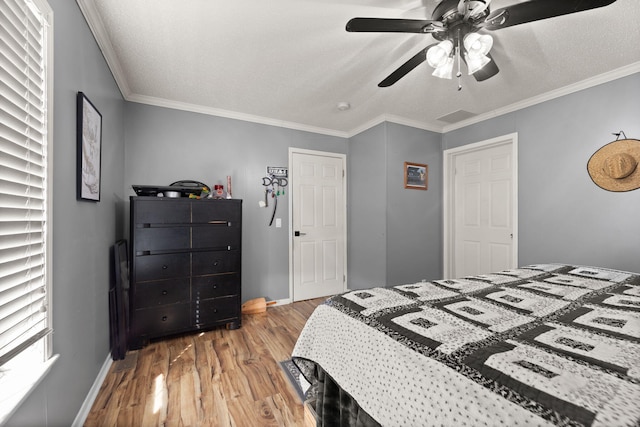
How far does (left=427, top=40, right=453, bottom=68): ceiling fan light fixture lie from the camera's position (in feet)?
5.08

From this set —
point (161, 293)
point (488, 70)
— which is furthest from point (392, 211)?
point (161, 293)

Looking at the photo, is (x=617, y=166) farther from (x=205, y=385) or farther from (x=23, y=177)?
(x=23, y=177)

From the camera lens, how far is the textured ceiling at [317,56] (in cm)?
168

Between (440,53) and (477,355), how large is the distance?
157 centimetres

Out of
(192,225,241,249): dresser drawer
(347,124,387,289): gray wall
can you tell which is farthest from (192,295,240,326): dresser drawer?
(347,124,387,289): gray wall

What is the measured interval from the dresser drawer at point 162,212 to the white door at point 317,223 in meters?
1.39

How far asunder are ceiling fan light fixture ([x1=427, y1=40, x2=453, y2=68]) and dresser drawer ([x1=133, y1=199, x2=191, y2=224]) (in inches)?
91.1

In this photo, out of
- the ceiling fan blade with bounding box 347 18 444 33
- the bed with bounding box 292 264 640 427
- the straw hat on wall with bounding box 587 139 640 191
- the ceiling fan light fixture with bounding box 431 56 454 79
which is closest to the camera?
the bed with bounding box 292 264 640 427

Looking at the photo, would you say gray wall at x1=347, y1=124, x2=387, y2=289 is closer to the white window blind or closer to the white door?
the white door

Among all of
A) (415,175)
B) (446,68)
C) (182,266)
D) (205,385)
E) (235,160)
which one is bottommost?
A: (205,385)

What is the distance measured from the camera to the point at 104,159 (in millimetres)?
2049

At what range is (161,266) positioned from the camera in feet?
8.10

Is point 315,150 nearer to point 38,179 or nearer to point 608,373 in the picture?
point 38,179

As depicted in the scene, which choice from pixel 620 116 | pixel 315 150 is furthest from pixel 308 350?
pixel 620 116
